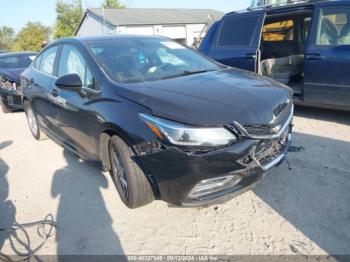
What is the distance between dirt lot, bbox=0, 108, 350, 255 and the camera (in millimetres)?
2668

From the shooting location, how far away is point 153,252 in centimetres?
265

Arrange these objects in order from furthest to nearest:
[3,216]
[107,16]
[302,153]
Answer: [107,16] → [302,153] → [3,216]

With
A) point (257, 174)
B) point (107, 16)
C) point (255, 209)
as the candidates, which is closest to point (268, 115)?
point (257, 174)

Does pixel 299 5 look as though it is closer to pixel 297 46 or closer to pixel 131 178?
pixel 297 46

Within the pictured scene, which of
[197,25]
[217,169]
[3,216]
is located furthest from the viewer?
[197,25]

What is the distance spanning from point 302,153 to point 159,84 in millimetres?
2125

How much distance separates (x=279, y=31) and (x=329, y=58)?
230 centimetres

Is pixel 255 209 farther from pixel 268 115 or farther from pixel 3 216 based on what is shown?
pixel 3 216

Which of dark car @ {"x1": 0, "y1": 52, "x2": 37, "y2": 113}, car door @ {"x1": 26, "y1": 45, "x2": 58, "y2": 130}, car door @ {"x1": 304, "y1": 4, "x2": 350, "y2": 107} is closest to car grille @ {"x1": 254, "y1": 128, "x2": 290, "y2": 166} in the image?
car door @ {"x1": 304, "y1": 4, "x2": 350, "y2": 107}

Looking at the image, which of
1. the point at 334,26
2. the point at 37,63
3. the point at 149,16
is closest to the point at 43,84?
the point at 37,63

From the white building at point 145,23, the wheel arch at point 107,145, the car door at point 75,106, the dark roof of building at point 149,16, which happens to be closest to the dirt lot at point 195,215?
the wheel arch at point 107,145

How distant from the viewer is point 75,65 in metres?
3.80

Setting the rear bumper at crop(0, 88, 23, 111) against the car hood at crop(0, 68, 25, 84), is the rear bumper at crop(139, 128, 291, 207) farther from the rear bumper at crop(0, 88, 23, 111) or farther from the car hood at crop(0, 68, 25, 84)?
the car hood at crop(0, 68, 25, 84)

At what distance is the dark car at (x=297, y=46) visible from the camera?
4738mm
